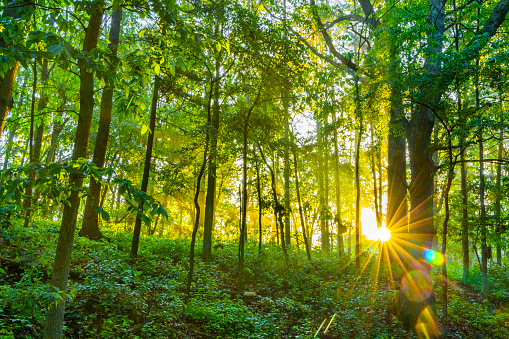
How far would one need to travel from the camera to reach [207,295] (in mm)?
8984

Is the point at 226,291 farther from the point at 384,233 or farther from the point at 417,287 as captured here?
the point at 384,233

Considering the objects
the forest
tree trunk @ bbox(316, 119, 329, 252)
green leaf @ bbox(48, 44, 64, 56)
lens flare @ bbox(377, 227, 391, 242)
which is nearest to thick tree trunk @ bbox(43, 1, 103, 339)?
the forest

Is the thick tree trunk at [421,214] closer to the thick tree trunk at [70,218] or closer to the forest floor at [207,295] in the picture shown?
the forest floor at [207,295]

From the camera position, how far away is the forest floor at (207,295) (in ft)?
16.5

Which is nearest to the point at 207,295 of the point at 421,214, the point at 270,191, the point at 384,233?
the point at 270,191

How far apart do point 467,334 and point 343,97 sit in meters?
8.34

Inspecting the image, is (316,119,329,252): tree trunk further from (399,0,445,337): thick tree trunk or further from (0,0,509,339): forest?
(399,0,445,337): thick tree trunk

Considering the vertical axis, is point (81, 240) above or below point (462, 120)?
below

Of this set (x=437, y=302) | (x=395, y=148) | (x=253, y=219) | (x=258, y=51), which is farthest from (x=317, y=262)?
(x=253, y=219)

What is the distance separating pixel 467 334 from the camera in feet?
31.9

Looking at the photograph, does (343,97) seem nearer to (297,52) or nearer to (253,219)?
(297,52)

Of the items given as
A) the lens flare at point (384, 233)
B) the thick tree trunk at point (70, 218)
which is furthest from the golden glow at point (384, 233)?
the thick tree trunk at point (70, 218)

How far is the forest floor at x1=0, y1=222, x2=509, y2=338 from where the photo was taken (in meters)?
5.04

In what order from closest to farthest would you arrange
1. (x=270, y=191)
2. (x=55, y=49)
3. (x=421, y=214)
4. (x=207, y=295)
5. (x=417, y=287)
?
(x=55, y=49) → (x=207, y=295) → (x=417, y=287) → (x=421, y=214) → (x=270, y=191)
